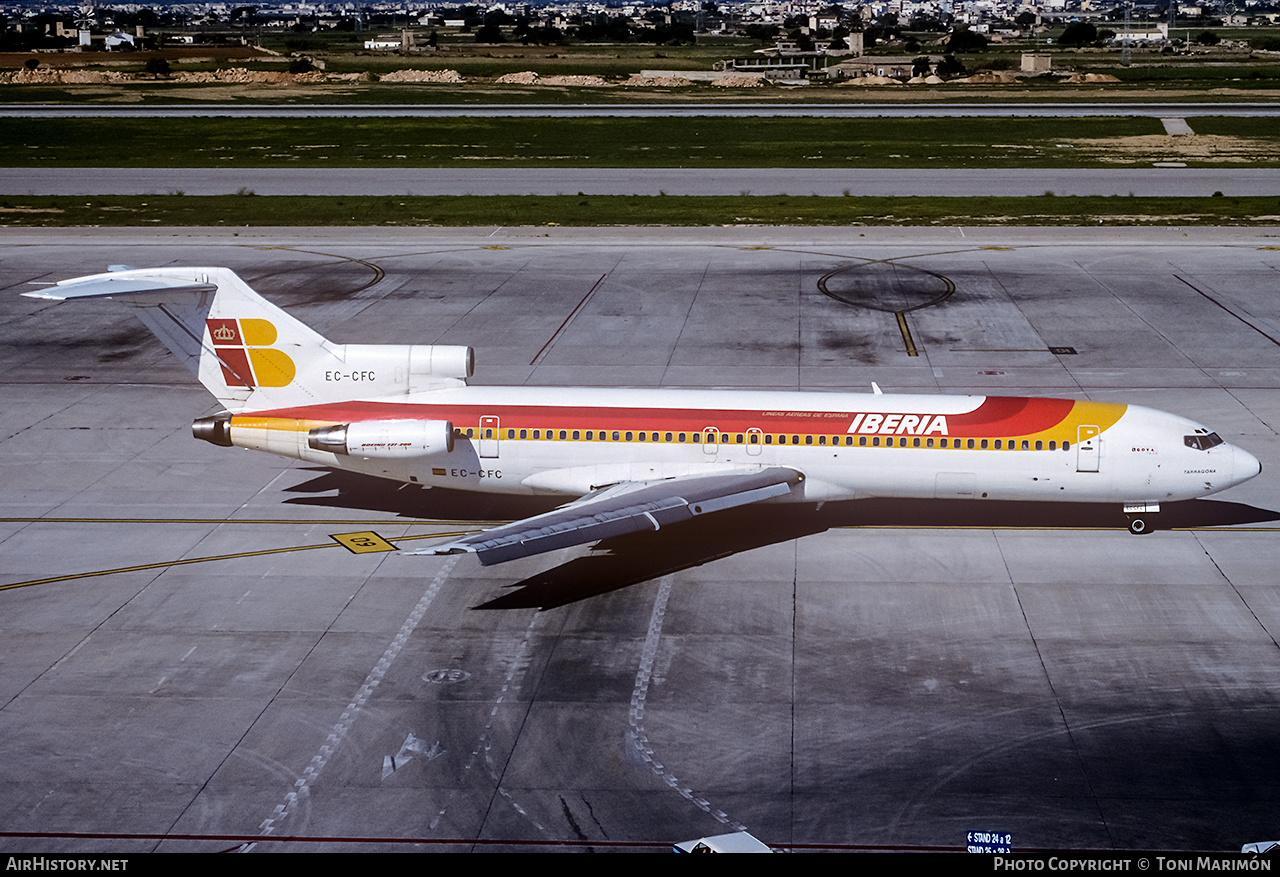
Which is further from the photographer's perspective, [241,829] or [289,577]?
[289,577]

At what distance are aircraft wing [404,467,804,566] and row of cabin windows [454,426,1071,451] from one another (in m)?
0.79

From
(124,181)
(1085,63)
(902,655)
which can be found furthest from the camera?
(1085,63)

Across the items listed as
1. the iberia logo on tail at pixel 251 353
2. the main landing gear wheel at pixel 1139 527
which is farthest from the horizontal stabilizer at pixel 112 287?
the main landing gear wheel at pixel 1139 527

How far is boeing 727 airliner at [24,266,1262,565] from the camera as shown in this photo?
2862 cm

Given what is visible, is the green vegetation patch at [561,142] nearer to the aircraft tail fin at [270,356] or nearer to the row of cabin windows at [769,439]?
the aircraft tail fin at [270,356]

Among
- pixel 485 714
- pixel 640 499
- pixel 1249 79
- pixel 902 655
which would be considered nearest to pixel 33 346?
pixel 640 499

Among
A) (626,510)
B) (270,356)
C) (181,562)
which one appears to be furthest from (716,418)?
(181,562)

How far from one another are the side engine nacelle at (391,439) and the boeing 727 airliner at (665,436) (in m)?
0.03

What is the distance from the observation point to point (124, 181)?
80.8m

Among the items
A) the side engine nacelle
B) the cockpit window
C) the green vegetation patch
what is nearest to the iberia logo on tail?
the side engine nacelle

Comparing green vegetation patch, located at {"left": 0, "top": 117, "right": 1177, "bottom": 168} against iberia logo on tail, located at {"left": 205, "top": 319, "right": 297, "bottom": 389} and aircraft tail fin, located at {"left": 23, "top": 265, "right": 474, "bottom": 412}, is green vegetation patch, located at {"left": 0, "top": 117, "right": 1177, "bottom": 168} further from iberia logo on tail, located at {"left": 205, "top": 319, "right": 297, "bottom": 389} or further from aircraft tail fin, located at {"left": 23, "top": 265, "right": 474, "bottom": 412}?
iberia logo on tail, located at {"left": 205, "top": 319, "right": 297, "bottom": 389}

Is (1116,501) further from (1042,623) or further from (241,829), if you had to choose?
(241,829)

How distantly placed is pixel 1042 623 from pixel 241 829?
50.1 ft

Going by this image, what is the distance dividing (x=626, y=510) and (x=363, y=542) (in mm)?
6858
